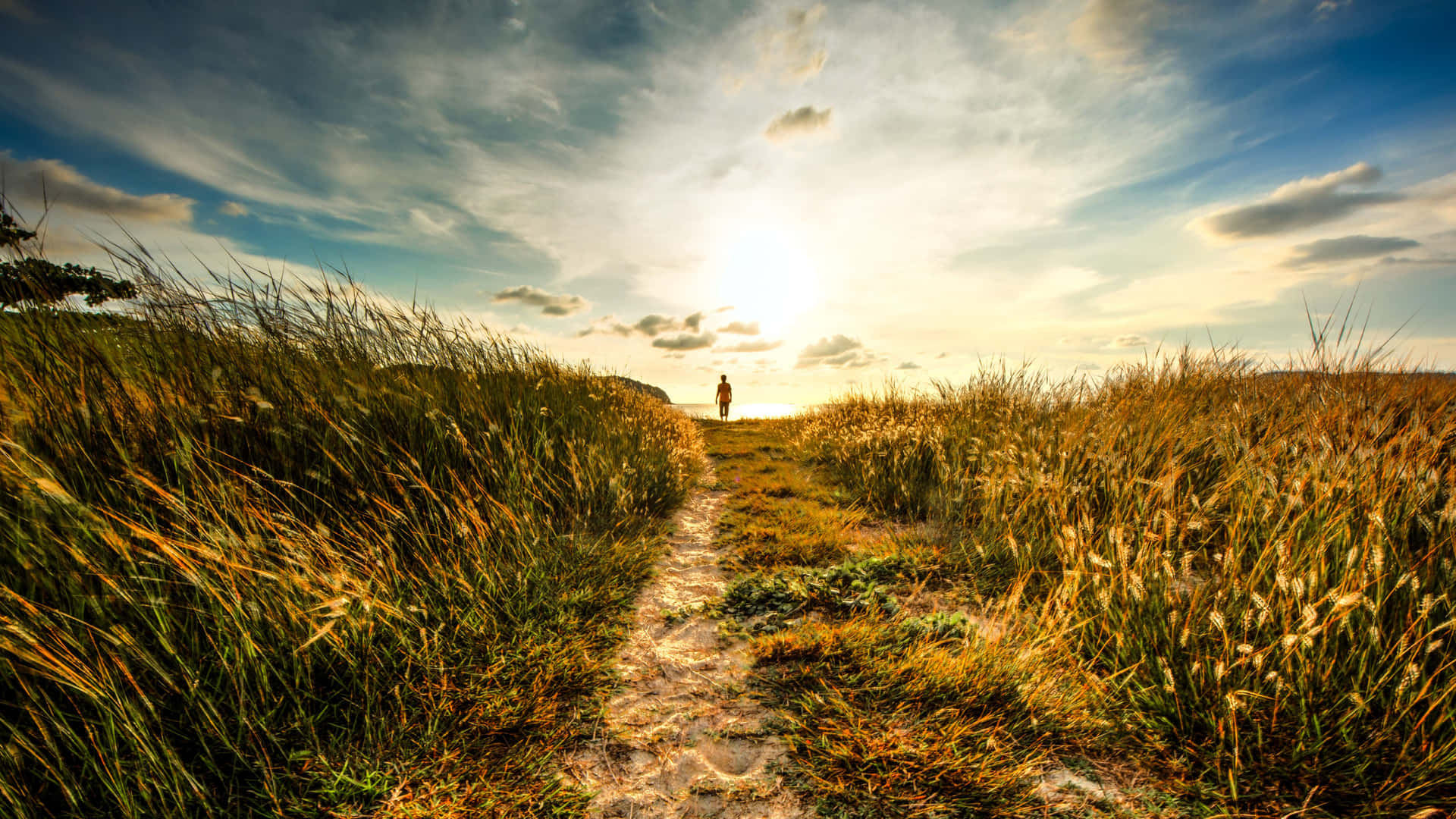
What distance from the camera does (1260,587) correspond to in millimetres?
2506

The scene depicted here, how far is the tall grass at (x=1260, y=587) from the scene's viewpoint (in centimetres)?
181

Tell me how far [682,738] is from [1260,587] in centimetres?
294

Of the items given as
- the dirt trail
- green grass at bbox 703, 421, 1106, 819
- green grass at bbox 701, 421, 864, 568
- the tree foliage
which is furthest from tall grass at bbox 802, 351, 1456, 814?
the tree foliage

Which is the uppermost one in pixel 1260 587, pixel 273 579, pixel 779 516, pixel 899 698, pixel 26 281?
pixel 26 281

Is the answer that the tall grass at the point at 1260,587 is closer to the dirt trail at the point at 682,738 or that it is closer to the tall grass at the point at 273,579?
the dirt trail at the point at 682,738

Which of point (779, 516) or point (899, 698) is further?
point (779, 516)

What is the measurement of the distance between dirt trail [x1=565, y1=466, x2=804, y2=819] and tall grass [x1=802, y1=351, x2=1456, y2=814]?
1.54m

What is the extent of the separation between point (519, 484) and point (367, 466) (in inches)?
38.9

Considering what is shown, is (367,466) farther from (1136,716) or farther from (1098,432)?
(1098,432)

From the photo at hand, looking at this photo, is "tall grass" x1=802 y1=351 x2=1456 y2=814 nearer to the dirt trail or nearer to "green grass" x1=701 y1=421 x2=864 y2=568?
"green grass" x1=701 y1=421 x2=864 y2=568

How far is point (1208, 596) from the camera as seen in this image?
97.5 inches

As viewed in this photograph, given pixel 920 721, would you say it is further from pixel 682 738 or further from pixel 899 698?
pixel 682 738

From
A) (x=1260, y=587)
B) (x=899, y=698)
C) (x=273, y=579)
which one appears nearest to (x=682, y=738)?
(x=899, y=698)

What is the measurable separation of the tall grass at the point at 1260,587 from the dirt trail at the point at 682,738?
1539mm
